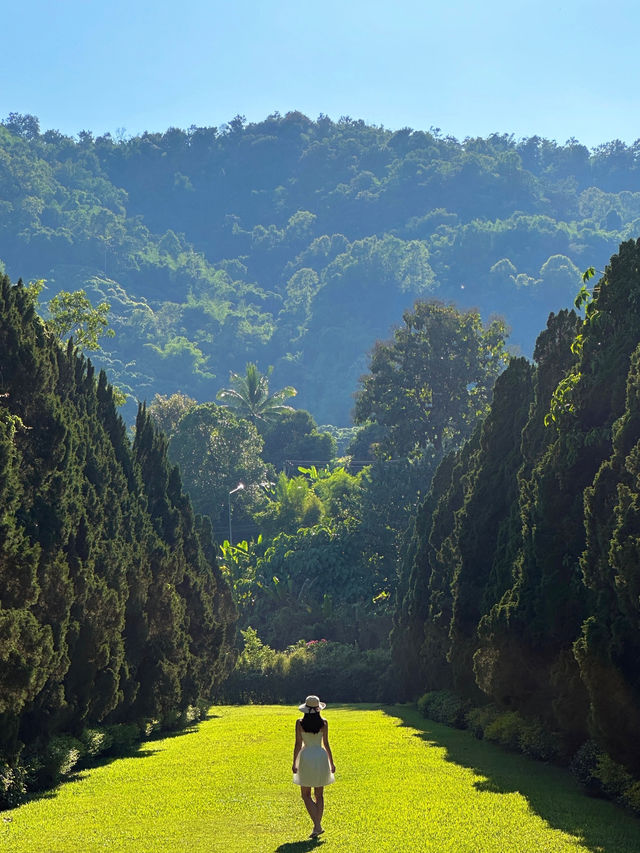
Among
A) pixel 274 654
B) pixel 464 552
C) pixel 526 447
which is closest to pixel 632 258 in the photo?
pixel 526 447

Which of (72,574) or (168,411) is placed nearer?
(72,574)

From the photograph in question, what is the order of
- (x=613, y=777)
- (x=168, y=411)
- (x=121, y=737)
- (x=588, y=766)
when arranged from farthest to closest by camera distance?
(x=168, y=411) → (x=121, y=737) → (x=588, y=766) → (x=613, y=777)

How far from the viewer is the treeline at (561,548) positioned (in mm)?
15594

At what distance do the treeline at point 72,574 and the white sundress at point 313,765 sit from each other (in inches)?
187

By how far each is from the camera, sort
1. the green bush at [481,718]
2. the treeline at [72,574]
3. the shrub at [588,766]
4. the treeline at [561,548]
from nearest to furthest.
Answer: the treeline at [561,548] → the shrub at [588,766] → the treeline at [72,574] → the green bush at [481,718]

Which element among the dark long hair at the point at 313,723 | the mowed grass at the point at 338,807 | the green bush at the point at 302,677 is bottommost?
the mowed grass at the point at 338,807

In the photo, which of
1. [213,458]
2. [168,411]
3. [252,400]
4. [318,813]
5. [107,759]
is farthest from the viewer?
[252,400]

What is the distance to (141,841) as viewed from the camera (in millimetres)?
13930

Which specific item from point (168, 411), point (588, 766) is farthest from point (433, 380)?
point (588, 766)

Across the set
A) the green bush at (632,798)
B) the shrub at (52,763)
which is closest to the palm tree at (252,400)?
the shrub at (52,763)

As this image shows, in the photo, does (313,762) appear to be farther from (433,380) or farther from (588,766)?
Answer: (433,380)

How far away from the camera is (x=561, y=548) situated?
19.8m

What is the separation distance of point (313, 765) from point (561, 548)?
731 centimetres

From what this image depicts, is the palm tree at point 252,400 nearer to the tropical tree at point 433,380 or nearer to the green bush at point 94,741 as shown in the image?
the tropical tree at point 433,380
